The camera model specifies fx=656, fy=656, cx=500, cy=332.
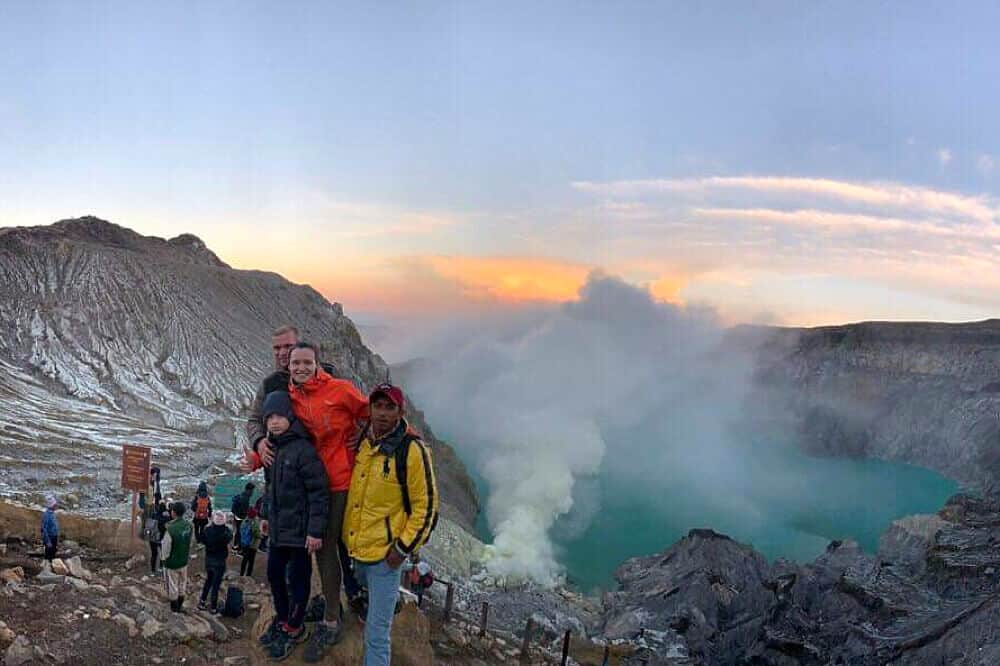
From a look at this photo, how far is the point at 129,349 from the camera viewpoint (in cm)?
3109

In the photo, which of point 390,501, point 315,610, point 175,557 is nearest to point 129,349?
point 175,557

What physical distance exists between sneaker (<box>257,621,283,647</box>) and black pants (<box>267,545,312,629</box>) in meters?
0.07

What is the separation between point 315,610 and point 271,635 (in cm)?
58

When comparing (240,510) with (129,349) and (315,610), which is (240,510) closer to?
(315,610)

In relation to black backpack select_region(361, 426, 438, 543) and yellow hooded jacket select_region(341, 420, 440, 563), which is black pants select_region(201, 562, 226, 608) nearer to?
yellow hooded jacket select_region(341, 420, 440, 563)

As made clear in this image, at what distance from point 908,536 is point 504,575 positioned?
23674mm

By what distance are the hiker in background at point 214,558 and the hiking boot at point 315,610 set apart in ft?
9.20

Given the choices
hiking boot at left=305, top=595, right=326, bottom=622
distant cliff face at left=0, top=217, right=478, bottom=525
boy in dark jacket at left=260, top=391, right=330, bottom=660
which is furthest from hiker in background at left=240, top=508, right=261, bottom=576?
distant cliff face at left=0, top=217, right=478, bottom=525

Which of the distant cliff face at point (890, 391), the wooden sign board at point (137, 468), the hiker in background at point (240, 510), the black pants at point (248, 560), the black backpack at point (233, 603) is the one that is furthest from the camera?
the distant cliff face at point (890, 391)

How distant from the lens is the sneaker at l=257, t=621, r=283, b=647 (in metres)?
5.51

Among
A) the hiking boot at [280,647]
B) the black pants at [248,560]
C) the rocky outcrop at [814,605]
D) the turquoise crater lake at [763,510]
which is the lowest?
the turquoise crater lake at [763,510]

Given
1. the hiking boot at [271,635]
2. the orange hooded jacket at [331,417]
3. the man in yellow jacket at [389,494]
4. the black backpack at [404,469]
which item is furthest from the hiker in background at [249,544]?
the black backpack at [404,469]

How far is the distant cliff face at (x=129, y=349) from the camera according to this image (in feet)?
70.1

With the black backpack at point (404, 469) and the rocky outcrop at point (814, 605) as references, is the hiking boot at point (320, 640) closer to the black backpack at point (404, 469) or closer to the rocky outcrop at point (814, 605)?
A: the black backpack at point (404, 469)
